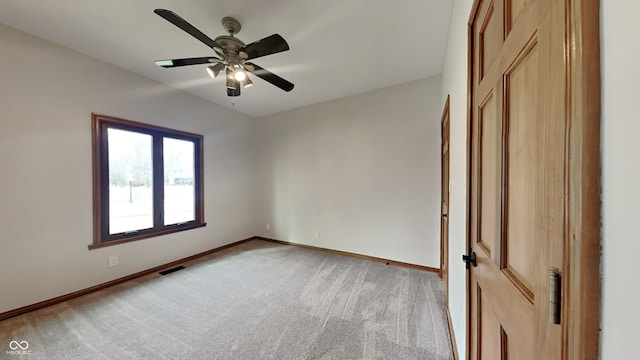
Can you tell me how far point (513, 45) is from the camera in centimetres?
66

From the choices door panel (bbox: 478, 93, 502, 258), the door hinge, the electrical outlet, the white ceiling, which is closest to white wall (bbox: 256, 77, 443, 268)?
the white ceiling

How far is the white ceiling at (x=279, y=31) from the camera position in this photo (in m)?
1.73

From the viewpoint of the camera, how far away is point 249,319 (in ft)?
6.55

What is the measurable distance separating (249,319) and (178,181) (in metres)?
2.42

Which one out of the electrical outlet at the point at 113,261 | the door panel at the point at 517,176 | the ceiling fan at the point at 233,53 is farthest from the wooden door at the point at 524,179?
the electrical outlet at the point at 113,261

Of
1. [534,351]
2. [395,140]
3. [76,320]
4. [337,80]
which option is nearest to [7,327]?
[76,320]

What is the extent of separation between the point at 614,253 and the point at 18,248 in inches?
146

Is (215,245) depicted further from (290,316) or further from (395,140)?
(395,140)

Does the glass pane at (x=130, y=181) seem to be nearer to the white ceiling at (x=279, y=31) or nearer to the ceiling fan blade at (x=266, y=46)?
the white ceiling at (x=279, y=31)

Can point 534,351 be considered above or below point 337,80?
below

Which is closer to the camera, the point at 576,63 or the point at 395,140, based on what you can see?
the point at 576,63

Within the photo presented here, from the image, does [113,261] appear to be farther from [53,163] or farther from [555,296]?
[555,296]

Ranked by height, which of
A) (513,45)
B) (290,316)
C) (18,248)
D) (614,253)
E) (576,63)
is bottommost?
(290,316)

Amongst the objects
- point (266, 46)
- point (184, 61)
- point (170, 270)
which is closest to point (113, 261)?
point (170, 270)
